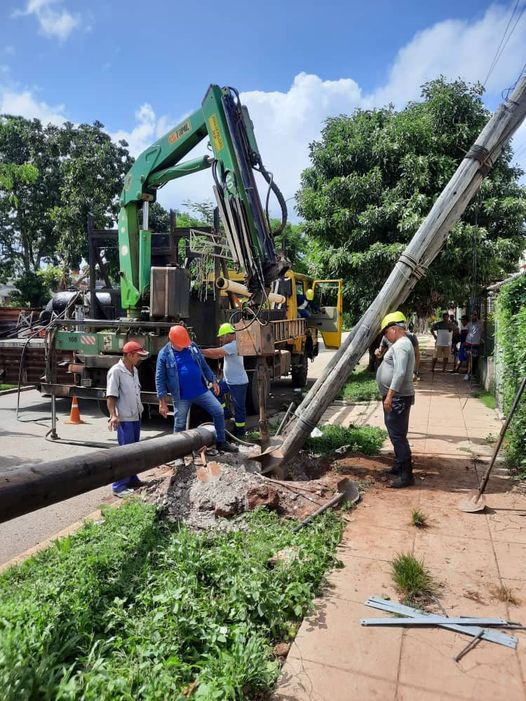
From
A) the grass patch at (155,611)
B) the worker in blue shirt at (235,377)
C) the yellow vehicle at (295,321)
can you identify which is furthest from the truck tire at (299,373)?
the grass patch at (155,611)

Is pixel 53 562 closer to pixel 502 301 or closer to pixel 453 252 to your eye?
pixel 502 301

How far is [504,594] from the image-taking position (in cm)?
335

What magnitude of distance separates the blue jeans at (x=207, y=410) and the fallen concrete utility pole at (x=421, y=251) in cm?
65

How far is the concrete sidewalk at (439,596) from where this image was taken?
2.58 meters

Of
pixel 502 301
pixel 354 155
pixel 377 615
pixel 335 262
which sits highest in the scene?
pixel 354 155

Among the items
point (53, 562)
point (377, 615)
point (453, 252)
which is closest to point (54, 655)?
point (53, 562)

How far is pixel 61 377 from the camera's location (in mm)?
8922

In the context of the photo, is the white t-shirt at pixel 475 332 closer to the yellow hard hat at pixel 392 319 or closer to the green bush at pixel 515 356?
the green bush at pixel 515 356

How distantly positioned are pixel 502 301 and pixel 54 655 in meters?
7.71

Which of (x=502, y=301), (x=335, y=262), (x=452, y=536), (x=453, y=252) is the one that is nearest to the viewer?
(x=452, y=536)

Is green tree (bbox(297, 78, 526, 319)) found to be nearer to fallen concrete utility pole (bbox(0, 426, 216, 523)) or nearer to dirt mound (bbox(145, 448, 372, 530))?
dirt mound (bbox(145, 448, 372, 530))

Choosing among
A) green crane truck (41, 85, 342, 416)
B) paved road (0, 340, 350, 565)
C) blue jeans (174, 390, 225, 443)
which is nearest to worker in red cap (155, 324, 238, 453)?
blue jeans (174, 390, 225, 443)

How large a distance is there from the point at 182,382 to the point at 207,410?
1.42 ft

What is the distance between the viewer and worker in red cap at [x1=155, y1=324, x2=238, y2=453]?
19.5 feet
